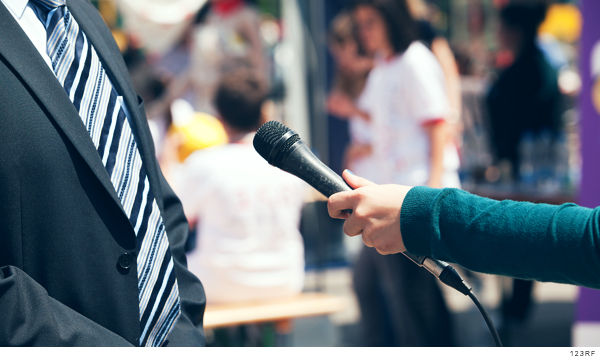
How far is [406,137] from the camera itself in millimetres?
3395

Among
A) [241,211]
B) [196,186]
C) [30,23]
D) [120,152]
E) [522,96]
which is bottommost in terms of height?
[241,211]

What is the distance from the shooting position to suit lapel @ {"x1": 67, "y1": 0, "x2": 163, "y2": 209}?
1342mm

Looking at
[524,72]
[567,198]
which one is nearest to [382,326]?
[567,198]

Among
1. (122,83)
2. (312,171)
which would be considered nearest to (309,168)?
(312,171)

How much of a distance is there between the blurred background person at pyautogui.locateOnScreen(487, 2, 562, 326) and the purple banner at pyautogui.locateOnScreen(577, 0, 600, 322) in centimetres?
150

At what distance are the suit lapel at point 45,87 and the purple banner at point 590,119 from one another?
2.82 metres

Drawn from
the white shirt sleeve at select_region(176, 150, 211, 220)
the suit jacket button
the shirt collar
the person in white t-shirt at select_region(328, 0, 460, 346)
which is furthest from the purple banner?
the shirt collar

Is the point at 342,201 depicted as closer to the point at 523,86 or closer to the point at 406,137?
the point at 406,137

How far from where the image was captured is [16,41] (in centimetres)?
112

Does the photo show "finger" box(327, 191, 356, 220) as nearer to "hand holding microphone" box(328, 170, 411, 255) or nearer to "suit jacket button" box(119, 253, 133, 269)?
"hand holding microphone" box(328, 170, 411, 255)

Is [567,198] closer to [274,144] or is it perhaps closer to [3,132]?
[274,144]

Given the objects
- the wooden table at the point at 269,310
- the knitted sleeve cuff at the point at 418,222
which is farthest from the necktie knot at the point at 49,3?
the wooden table at the point at 269,310

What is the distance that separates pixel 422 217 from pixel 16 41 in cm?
81

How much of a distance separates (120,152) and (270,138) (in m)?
0.31
